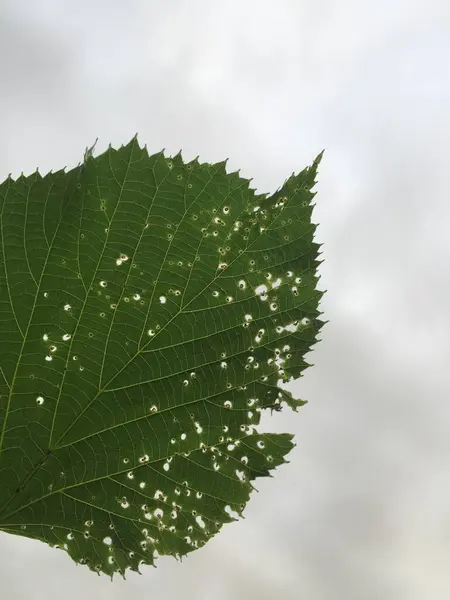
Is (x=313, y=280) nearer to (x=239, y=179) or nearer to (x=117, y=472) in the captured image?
(x=239, y=179)

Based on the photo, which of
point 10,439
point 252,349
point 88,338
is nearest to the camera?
point 10,439

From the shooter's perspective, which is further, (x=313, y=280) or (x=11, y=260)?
(x=313, y=280)

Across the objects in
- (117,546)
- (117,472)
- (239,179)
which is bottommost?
(117,546)

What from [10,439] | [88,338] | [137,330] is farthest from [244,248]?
[10,439]

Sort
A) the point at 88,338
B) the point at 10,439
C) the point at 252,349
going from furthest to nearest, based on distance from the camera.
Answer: the point at 252,349 < the point at 88,338 < the point at 10,439

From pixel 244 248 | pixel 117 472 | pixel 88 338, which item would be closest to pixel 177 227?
pixel 244 248

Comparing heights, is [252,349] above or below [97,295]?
below
